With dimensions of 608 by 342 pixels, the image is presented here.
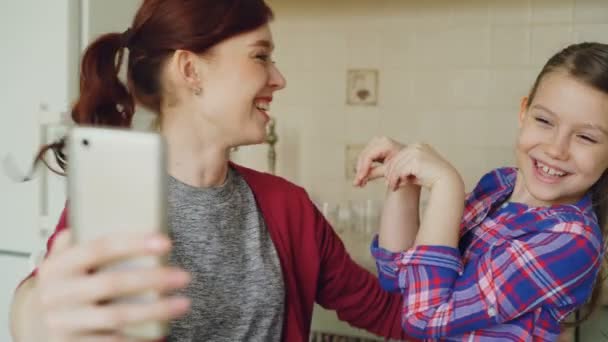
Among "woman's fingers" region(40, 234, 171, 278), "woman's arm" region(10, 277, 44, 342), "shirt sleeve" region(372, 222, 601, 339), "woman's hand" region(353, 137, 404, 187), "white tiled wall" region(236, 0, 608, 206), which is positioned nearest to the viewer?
"woman's fingers" region(40, 234, 171, 278)

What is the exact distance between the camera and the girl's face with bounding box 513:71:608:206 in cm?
74

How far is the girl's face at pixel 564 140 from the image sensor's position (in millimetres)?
739

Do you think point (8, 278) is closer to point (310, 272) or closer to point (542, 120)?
point (310, 272)

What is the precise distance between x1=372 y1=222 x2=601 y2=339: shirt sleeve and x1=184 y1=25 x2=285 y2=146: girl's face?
0.33 metres

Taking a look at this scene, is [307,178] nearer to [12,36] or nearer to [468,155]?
[468,155]

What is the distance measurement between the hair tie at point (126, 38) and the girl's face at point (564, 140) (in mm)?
588

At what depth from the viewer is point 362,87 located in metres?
1.76

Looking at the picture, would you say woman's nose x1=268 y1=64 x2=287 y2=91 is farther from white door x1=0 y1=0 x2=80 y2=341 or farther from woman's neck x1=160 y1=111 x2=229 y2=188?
white door x1=0 y1=0 x2=80 y2=341

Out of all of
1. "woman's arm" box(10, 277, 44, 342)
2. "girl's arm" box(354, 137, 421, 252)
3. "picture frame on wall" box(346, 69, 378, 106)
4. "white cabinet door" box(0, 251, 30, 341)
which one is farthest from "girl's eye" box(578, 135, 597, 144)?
"white cabinet door" box(0, 251, 30, 341)

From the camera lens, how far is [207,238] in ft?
2.97

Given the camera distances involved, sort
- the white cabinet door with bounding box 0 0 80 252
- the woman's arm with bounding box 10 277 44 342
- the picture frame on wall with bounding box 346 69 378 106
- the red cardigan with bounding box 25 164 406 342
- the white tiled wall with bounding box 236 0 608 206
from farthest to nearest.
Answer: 1. the picture frame on wall with bounding box 346 69 378 106
2. the white tiled wall with bounding box 236 0 608 206
3. the white cabinet door with bounding box 0 0 80 252
4. the red cardigan with bounding box 25 164 406 342
5. the woman's arm with bounding box 10 277 44 342

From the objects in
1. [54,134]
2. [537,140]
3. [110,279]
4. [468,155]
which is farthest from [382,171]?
[468,155]

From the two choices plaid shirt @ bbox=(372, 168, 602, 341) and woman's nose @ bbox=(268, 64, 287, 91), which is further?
woman's nose @ bbox=(268, 64, 287, 91)

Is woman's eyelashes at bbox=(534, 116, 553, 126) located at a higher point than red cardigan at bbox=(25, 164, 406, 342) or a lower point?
higher
